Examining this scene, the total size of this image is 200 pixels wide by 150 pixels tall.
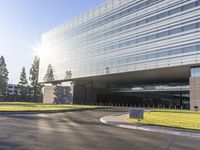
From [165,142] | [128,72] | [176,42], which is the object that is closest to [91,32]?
[128,72]

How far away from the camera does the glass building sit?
5338 cm

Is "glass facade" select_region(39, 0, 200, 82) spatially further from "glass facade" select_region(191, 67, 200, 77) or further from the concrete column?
the concrete column

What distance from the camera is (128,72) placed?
6625 cm

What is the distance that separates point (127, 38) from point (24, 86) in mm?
57897

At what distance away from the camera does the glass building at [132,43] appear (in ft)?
175

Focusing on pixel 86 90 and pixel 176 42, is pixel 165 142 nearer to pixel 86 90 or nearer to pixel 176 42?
pixel 176 42

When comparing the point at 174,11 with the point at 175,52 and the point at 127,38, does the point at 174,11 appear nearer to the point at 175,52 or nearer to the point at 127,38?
the point at 175,52

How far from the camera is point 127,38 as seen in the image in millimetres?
67562

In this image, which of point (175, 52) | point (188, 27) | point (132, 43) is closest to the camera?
point (188, 27)

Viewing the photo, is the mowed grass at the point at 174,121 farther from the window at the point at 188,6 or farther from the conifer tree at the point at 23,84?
the conifer tree at the point at 23,84

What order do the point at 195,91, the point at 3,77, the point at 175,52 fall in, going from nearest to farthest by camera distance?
1. the point at 195,91
2. the point at 175,52
3. the point at 3,77

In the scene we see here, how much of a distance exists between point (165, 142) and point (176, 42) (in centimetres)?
4512

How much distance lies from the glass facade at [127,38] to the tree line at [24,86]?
1534 cm

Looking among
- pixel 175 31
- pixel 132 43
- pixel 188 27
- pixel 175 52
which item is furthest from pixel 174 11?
pixel 132 43
